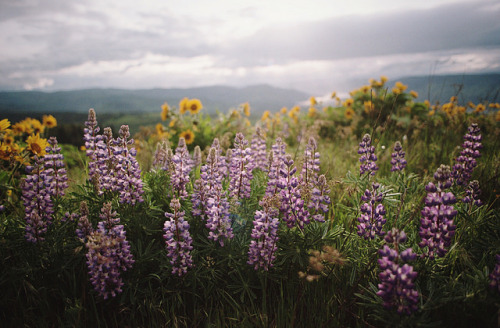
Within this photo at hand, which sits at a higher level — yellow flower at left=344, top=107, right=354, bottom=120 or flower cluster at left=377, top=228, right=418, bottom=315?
yellow flower at left=344, top=107, right=354, bottom=120

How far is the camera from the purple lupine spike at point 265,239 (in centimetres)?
220

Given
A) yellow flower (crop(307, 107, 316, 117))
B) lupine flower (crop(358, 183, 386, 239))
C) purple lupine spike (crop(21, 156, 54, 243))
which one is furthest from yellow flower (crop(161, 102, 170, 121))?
lupine flower (crop(358, 183, 386, 239))

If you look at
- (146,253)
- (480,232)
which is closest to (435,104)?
(480,232)

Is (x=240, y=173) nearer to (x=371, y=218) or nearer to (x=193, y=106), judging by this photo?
(x=371, y=218)

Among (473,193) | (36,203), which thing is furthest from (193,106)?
(473,193)

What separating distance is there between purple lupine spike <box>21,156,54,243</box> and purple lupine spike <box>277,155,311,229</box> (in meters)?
1.95

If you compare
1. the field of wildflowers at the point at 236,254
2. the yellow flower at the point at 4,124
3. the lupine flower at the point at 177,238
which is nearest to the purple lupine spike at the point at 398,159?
the field of wildflowers at the point at 236,254

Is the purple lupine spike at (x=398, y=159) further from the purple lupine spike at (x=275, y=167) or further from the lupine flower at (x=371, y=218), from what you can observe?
the purple lupine spike at (x=275, y=167)

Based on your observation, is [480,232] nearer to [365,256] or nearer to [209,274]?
[365,256]

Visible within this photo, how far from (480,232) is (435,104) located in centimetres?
493

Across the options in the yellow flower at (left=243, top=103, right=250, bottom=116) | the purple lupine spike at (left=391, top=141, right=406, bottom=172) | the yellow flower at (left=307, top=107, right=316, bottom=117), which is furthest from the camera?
the yellow flower at (left=307, top=107, right=316, bottom=117)

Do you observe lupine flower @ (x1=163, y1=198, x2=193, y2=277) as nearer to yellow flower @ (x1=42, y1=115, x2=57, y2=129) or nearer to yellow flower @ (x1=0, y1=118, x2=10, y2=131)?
yellow flower @ (x1=0, y1=118, x2=10, y2=131)

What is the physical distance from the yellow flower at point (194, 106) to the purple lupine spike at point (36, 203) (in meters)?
4.57

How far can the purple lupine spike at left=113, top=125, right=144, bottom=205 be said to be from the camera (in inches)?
99.9
